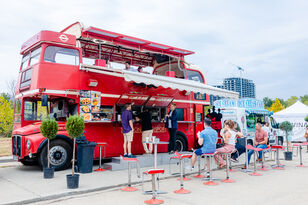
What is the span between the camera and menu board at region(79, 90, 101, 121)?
8.94m

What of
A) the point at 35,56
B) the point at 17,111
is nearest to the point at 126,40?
the point at 35,56

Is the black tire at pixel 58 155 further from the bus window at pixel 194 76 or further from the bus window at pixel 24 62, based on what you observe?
the bus window at pixel 194 76

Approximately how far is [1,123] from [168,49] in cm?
1931

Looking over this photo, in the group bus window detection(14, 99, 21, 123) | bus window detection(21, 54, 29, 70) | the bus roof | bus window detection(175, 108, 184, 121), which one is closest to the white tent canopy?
bus window detection(175, 108, 184, 121)

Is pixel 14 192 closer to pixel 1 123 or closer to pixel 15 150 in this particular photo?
pixel 15 150

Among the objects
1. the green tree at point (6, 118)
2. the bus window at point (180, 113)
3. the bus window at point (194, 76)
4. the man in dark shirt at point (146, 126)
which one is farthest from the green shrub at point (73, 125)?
the green tree at point (6, 118)

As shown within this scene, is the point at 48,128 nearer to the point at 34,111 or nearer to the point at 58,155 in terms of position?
the point at 58,155

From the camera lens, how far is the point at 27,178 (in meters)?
7.57

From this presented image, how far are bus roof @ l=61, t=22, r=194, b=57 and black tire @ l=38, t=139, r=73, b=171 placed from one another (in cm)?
360

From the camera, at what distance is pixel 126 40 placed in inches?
396

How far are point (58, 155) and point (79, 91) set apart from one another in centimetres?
211

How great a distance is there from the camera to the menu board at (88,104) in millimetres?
8938

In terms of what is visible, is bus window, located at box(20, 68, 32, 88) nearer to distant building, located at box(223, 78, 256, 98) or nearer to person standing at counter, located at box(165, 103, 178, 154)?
person standing at counter, located at box(165, 103, 178, 154)

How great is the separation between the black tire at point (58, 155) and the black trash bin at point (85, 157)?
44 centimetres
